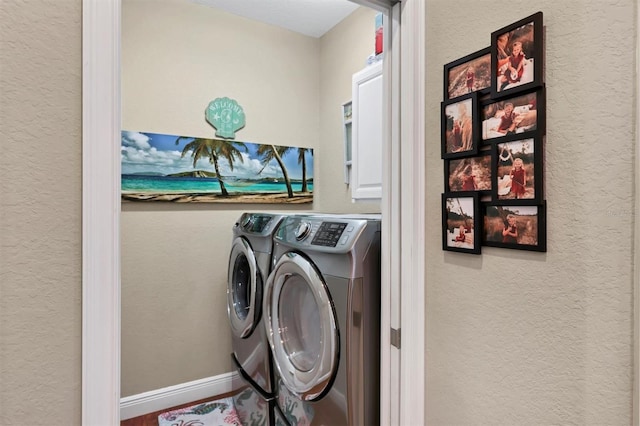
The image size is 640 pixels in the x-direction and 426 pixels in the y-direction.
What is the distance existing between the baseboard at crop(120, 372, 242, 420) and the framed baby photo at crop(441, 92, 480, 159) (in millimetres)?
1915

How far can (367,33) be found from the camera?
8.04 feet

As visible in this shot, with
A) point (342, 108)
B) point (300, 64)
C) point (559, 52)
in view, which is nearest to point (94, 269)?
point (559, 52)

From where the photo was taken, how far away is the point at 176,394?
2488 millimetres

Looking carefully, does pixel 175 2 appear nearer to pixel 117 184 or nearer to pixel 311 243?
pixel 311 243

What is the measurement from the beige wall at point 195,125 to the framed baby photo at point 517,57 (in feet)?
5.26

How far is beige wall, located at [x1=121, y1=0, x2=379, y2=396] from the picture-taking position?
7.75 ft

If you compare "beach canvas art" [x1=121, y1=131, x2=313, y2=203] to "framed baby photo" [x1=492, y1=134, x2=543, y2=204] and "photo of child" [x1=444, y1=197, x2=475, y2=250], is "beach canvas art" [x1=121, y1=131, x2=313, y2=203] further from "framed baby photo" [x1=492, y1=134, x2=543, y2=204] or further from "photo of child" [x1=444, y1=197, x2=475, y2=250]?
"framed baby photo" [x1=492, y1=134, x2=543, y2=204]

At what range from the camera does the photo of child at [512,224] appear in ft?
2.82

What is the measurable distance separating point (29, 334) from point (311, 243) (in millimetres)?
956

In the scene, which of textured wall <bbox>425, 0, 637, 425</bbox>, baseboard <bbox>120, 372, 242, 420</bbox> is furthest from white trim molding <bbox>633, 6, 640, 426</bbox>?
baseboard <bbox>120, 372, 242, 420</bbox>

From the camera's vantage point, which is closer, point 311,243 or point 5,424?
point 5,424

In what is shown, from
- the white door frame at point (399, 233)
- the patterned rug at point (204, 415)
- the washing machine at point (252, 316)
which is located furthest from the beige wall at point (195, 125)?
the white door frame at point (399, 233)

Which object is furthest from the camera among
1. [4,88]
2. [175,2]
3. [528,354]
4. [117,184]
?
[175,2]

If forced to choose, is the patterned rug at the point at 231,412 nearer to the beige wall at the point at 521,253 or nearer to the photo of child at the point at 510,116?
the beige wall at the point at 521,253
